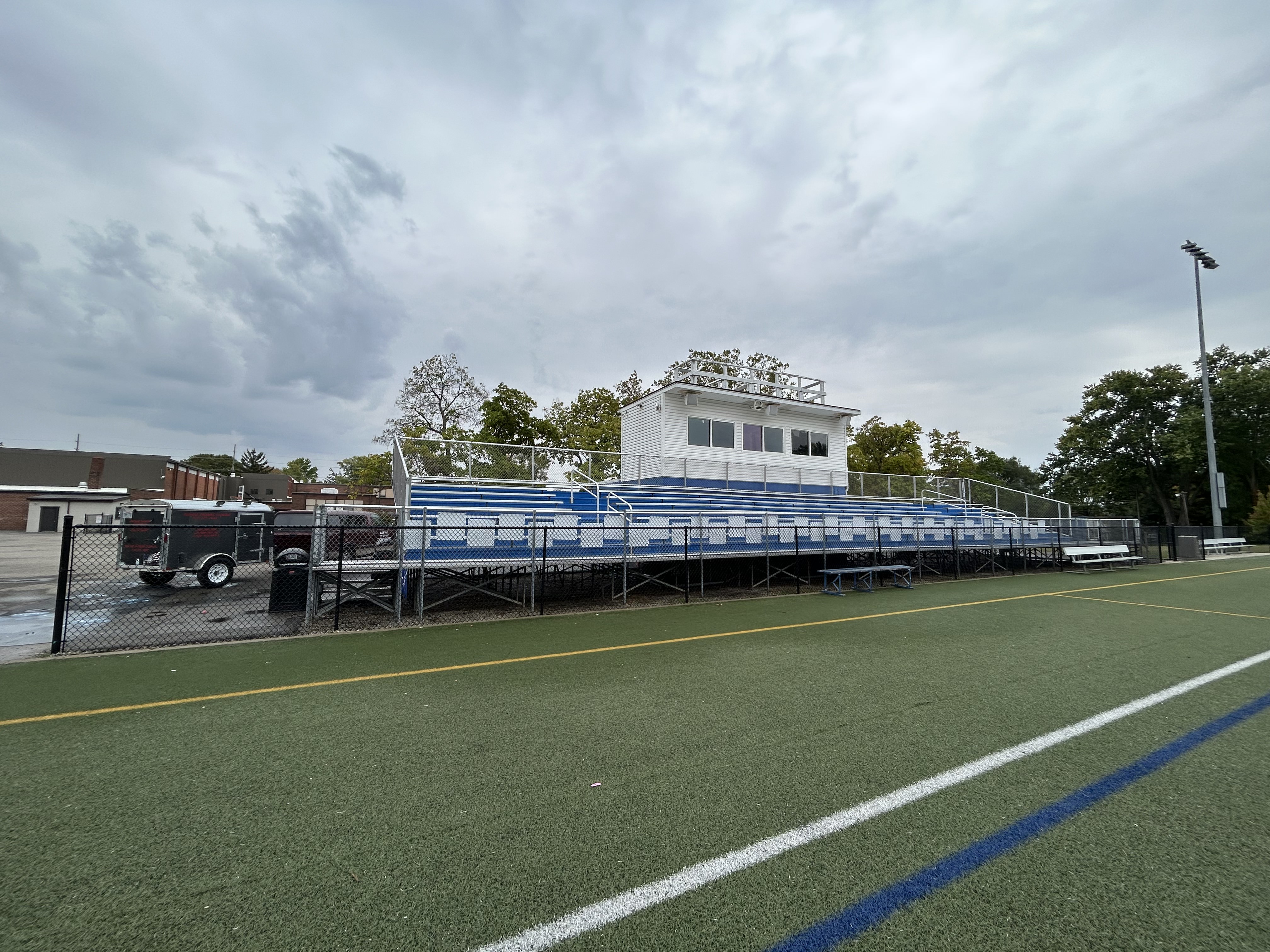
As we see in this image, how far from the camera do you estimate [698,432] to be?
20.4m

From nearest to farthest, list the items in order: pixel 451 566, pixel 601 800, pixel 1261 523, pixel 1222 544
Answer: pixel 601 800
pixel 451 566
pixel 1222 544
pixel 1261 523

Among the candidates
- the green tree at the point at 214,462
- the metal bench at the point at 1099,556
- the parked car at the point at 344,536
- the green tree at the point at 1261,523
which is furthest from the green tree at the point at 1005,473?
the green tree at the point at 214,462

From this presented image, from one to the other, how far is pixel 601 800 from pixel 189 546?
14.8 m

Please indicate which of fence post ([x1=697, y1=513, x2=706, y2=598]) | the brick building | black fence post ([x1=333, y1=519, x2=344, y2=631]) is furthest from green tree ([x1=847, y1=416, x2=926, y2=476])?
the brick building

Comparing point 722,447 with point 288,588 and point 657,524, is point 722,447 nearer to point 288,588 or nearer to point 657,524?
point 657,524

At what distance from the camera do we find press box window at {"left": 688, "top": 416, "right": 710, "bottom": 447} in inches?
795

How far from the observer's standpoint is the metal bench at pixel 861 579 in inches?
493

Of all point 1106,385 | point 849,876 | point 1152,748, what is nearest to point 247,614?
point 849,876

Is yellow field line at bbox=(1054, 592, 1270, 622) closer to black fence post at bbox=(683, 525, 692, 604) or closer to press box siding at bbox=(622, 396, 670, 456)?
black fence post at bbox=(683, 525, 692, 604)

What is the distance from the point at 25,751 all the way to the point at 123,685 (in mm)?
1750

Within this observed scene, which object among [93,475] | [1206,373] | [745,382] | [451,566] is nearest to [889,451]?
[1206,373]

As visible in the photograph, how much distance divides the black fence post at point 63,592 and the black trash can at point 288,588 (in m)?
2.84

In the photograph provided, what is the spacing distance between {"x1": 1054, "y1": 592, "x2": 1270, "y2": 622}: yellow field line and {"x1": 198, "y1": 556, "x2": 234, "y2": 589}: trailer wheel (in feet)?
64.6

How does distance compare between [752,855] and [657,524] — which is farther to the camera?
[657,524]
